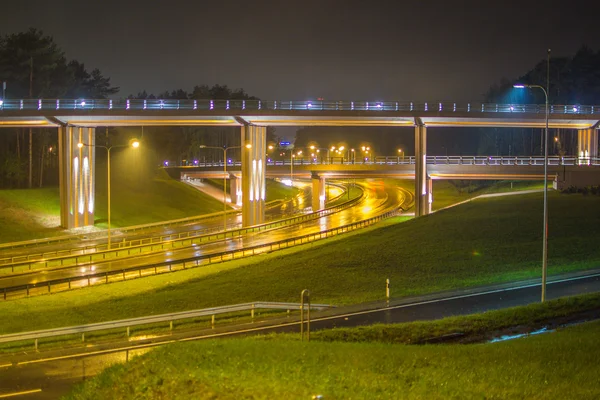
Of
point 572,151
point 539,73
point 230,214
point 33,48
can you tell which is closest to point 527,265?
point 230,214

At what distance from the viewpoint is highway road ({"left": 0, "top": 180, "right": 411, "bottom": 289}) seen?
142ft

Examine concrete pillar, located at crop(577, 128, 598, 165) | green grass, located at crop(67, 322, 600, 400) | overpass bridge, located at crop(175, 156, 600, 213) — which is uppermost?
concrete pillar, located at crop(577, 128, 598, 165)

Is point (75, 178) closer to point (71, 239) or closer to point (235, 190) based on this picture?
point (71, 239)

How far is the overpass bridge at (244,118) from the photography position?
67.6 m

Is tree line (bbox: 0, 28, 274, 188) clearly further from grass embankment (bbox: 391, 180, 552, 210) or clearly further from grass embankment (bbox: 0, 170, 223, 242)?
grass embankment (bbox: 391, 180, 552, 210)

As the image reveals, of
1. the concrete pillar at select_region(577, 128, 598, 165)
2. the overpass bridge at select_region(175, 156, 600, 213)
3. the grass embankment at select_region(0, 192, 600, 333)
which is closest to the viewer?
the grass embankment at select_region(0, 192, 600, 333)

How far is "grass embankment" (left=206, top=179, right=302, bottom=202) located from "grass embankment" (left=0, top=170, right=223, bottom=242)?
1391 centimetres

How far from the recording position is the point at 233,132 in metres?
156

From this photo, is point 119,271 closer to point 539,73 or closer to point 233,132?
point 539,73

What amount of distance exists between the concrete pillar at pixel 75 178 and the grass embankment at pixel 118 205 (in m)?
1.92

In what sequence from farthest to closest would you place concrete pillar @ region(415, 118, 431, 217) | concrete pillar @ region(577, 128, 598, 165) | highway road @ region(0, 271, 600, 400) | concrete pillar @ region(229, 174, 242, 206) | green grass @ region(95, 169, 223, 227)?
concrete pillar @ region(229, 174, 242, 206), concrete pillar @ region(577, 128, 598, 165), green grass @ region(95, 169, 223, 227), concrete pillar @ region(415, 118, 431, 217), highway road @ region(0, 271, 600, 400)

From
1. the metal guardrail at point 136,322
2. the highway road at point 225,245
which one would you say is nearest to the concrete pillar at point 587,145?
the highway road at point 225,245

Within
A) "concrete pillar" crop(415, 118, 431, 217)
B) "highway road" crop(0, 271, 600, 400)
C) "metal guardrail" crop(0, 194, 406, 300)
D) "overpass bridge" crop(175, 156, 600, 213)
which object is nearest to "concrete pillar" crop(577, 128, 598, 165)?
"overpass bridge" crop(175, 156, 600, 213)

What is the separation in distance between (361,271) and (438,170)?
136ft
